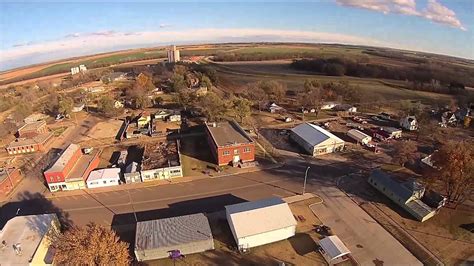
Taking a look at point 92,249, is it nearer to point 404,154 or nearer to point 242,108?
point 242,108

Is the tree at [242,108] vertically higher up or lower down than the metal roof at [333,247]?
higher up

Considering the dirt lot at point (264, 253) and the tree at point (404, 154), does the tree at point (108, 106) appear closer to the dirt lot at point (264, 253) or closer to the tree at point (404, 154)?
the dirt lot at point (264, 253)

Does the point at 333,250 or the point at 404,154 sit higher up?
the point at 404,154

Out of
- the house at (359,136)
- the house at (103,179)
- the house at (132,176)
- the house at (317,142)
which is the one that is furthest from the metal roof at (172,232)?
the house at (359,136)

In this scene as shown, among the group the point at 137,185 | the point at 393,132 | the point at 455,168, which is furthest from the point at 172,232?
the point at 393,132

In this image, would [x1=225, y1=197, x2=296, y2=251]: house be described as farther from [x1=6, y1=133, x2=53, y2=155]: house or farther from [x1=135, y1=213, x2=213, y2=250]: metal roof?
[x1=6, y1=133, x2=53, y2=155]: house

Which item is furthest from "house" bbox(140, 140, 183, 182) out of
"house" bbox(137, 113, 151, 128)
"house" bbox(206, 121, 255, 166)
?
"house" bbox(137, 113, 151, 128)
